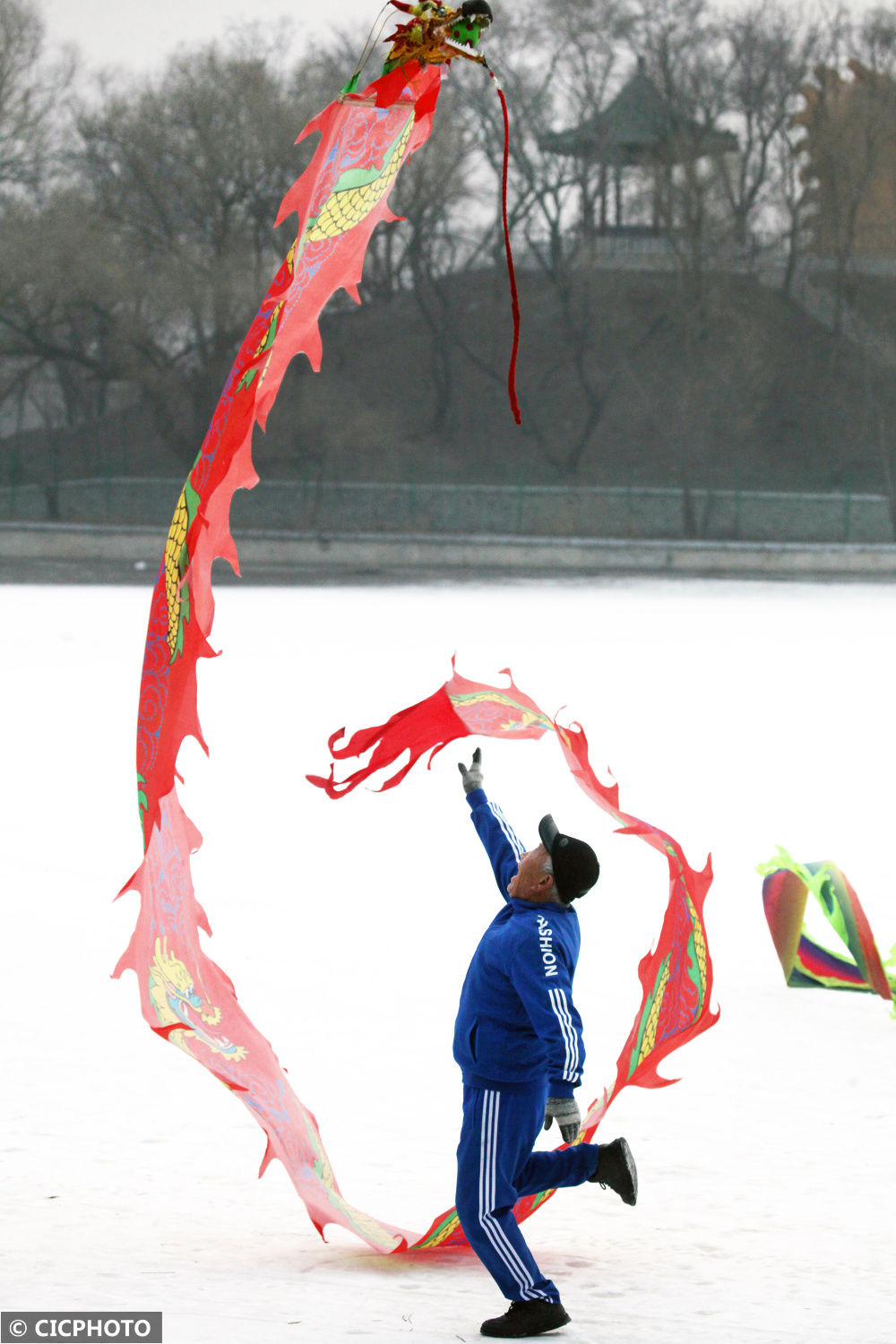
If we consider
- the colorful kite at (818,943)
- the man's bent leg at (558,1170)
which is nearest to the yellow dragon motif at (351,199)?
the man's bent leg at (558,1170)

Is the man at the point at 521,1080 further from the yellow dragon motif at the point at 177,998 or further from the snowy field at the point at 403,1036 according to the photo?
the yellow dragon motif at the point at 177,998

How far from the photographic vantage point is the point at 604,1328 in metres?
3.89

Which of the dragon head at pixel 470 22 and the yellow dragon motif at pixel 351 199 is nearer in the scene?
the dragon head at pixel 470 22

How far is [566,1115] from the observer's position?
3.84 meters

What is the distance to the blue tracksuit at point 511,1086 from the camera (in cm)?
389

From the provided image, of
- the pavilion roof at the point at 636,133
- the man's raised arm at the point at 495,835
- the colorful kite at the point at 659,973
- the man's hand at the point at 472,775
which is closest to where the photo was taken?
the man's raised arm at the point at 495,835

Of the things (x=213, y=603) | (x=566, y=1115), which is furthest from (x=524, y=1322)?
(x=213, y=603)

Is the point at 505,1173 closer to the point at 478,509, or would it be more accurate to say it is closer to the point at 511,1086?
the point at 511,1086

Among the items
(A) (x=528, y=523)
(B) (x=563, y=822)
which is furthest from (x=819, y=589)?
(B) (x=563, y=822)

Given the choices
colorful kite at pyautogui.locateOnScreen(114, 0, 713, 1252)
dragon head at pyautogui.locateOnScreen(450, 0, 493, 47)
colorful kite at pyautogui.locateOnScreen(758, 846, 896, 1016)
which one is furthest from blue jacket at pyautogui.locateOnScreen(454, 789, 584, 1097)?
colorful kite at pyautogui.locateOnScreen(758, 846, 896, 1016)

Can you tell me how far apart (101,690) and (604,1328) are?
1311 cm

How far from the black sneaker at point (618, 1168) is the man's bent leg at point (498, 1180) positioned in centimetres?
17

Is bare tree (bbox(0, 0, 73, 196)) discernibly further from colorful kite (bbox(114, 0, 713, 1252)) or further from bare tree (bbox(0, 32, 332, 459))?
colorful kite (bbox(114, 0, 713, 1252))

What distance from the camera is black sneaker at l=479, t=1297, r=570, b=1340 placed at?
3793 millimetres
